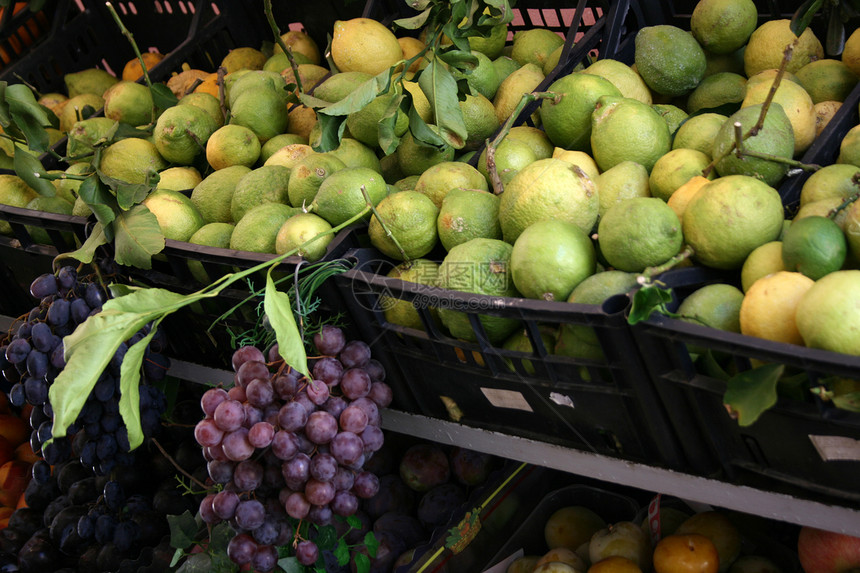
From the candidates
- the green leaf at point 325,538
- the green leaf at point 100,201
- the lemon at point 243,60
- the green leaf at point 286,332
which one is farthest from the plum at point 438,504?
the lemon at point 243,60

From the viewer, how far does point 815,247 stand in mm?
903

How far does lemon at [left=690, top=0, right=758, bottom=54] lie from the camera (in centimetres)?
150

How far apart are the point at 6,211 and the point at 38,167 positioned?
13 centimetres

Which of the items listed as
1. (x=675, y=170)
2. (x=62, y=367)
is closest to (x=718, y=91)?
(x=675, y=170)

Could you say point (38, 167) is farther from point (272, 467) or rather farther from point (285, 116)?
point (272, 467)

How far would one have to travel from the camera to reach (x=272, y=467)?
1.17 m

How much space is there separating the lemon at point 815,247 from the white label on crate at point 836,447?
0.21 m

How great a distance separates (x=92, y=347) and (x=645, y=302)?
0.73 m

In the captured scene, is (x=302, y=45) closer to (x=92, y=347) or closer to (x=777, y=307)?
(x=92, y=347)

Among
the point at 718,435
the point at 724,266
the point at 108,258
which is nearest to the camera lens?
the point at 718,435

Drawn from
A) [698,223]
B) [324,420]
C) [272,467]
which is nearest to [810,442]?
[698,223]

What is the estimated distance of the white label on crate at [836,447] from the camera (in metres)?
0.81

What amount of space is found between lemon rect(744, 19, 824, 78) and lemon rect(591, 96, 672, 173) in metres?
0.33

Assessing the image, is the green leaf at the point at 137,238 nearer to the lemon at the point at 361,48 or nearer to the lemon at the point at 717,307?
the lemon at the point at 361,48
